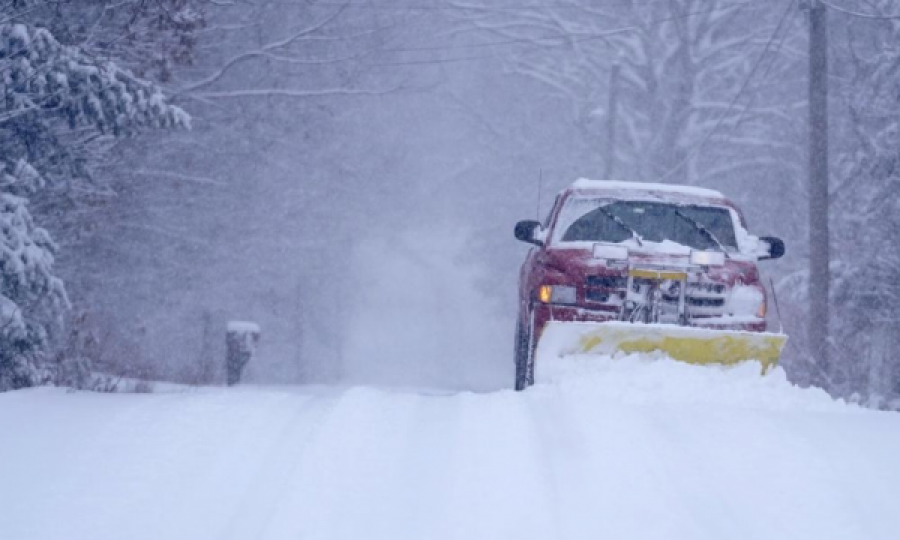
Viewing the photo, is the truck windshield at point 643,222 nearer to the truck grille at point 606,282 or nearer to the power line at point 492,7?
the truck grille at point 606,282

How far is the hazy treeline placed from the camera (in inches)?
652

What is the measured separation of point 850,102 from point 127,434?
17.4m

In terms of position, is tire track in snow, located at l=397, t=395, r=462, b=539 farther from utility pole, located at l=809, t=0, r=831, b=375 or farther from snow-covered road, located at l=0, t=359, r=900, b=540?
utility pole, located at l=809, t=0, r=831, b=375

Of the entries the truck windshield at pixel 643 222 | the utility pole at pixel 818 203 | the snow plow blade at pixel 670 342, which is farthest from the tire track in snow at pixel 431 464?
the utility pole at pixel 818 203

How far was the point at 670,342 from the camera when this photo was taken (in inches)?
320

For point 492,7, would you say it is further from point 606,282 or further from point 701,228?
point 606,282

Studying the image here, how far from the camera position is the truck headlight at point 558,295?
906cm

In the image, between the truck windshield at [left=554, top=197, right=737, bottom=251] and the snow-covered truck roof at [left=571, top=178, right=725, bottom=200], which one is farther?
the snow-covered truck roof at [left=571, top=178, right=725, bottom=200]

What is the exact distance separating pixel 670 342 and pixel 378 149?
25.8 metres

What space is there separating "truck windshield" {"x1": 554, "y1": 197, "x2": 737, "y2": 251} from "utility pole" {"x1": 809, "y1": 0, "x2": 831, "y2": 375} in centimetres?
754

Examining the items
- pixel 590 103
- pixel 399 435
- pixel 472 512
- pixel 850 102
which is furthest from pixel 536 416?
pixel 590 103

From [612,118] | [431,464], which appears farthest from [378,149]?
[431,464]

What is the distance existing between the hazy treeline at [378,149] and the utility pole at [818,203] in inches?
19.6

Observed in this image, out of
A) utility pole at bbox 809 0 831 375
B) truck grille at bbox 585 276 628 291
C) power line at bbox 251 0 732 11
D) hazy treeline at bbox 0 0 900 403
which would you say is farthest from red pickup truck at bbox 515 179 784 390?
power line at bbox 251 0 732 11
